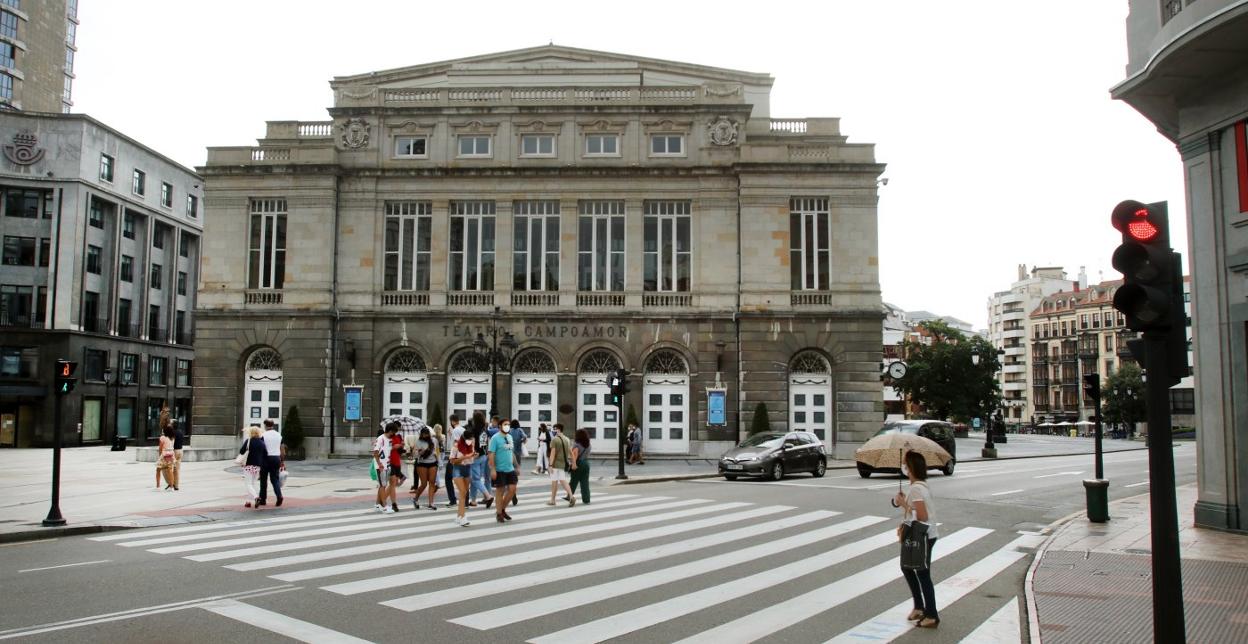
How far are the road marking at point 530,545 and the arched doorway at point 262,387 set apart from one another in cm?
2550

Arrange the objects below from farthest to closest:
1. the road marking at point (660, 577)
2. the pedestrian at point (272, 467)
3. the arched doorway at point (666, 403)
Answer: the arched doorway at point (666, 403) < the pedestrian at point (272, 467) < the road marking at point (660, 577)

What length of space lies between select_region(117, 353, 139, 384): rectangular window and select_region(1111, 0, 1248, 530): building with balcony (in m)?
62.2

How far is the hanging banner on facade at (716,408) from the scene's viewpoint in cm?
3731

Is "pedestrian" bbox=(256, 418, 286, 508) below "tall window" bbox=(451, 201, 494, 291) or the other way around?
below

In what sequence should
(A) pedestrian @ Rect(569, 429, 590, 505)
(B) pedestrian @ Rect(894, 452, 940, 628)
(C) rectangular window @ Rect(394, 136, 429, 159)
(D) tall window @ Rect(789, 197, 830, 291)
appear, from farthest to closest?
(C) rectangular window @ Rect(394, 136, 429, 159) < (D) tall window @ Rect(789, 197, 830, 291) < (A) pedestrian @ Rect(569, 429, 590, 505) < (B) pedestrian @ Rect(894, 452, 940, 628)

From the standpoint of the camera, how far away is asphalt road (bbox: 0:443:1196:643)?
28.3 ft

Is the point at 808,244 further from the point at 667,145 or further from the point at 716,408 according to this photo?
the point at 716,408

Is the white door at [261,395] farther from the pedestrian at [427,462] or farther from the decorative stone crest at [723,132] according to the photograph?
the pedestrian at [427,462]

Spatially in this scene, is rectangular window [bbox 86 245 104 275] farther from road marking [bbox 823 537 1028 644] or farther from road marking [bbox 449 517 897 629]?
road marking [bbox 823 537 1028 644]

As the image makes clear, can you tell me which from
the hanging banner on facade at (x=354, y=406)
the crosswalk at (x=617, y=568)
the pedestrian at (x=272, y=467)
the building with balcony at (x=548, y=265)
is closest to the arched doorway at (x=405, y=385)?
the building with balcony at (x=548, y=265)

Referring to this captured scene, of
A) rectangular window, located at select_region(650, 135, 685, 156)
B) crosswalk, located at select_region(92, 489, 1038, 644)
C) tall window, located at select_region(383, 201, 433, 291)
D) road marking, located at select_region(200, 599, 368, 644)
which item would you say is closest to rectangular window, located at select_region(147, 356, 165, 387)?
tall window, located at select_region(383, 201, 433, 291)

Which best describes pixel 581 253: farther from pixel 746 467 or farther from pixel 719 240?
pixel 746 467

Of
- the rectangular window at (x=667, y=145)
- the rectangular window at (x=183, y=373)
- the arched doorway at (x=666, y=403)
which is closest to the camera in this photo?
the arched doorway at (x=666, y=403)

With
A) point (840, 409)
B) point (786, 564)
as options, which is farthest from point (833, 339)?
point (786, 564)
